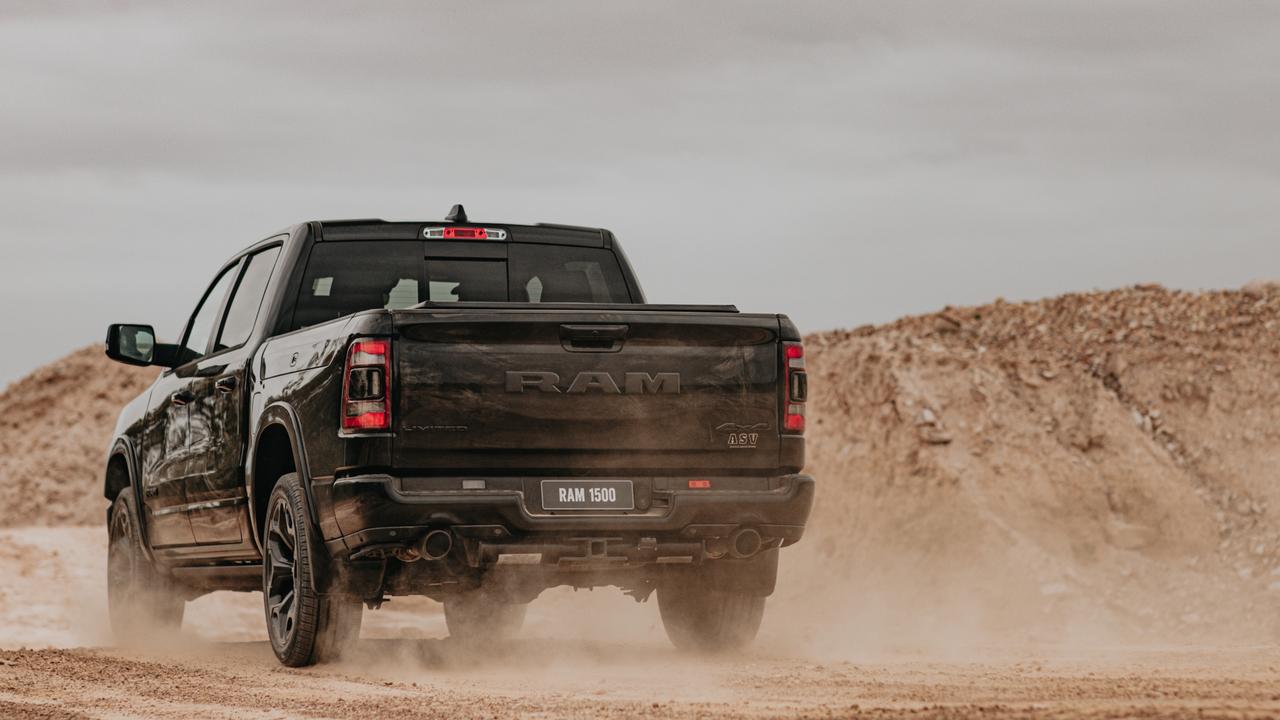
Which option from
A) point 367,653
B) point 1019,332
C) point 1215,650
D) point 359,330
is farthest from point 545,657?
point 1019,332

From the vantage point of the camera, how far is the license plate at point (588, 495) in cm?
755

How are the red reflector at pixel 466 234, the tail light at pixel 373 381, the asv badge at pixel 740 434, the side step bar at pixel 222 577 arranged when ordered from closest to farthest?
the tail light at pixel 373 381 → the asv badge at pixel 740 434 → the red reflector at pixel 466 234 → the side step bar at pixel 222 577

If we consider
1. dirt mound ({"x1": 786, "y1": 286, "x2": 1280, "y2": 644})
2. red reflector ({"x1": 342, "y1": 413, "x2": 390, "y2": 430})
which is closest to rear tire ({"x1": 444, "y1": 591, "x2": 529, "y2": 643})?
red reflector ({"x1": 342, "y1": 413, "x2": 390, "y2": 430})

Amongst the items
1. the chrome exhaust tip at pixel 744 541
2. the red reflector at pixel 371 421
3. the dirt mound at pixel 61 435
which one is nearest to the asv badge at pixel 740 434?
the chrome exhaust tip at pixel 744 541

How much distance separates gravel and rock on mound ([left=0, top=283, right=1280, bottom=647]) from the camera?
16375mm

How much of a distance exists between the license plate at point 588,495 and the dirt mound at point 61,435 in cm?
3215

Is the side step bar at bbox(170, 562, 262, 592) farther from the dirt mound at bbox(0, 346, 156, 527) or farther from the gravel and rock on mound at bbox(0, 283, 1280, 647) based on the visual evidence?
the dirt mound at bbox(0, 346, 156, 527)

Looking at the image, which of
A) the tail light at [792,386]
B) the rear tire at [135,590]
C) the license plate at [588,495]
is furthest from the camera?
the rear tire at [135,590]

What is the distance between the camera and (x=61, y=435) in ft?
139

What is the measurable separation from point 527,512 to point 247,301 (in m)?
2.90

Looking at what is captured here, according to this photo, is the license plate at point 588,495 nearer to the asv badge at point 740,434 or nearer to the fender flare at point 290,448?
the asv badge at point 740,434

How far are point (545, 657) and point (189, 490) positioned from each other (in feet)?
7.79

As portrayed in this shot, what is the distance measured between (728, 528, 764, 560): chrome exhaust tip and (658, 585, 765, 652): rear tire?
0.96 m

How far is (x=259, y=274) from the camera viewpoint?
9.45 m
